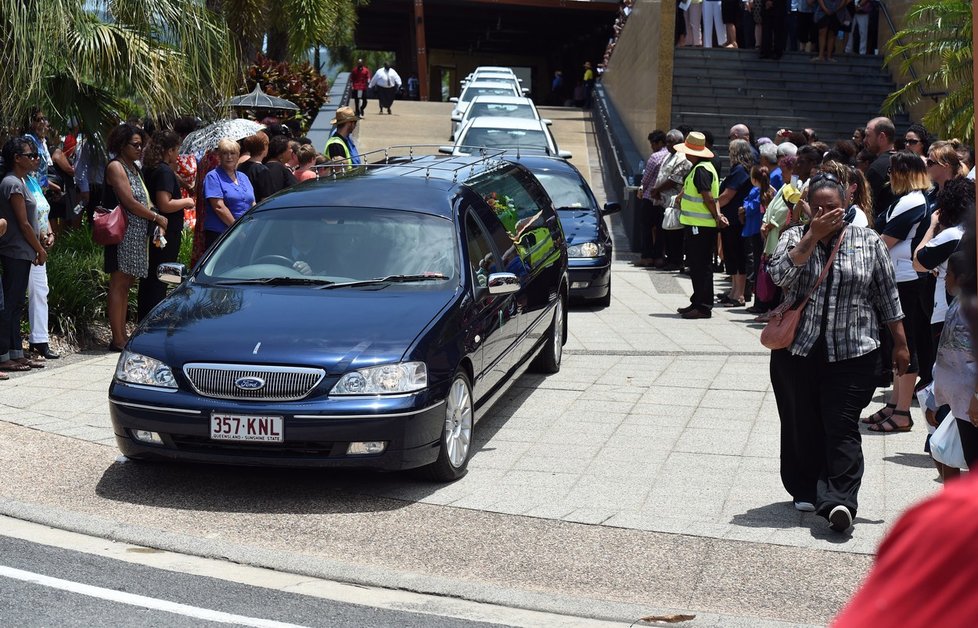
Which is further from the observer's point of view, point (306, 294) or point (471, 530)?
point (306, 294)

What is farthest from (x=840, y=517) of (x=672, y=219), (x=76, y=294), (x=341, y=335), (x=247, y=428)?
(x=672, y=219)

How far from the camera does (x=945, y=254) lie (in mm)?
6949

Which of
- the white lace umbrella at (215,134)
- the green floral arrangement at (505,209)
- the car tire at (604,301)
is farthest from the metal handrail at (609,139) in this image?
the green floral arrangement at (505,209)

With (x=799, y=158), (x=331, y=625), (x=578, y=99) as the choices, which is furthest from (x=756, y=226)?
(x=578, y=99)

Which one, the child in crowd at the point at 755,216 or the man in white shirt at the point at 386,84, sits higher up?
the man in white shirt at the point at 386,84

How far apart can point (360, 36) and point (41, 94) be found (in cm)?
6358

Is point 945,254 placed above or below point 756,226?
above

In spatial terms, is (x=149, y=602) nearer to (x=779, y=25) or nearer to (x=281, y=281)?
(x=281, y=281)

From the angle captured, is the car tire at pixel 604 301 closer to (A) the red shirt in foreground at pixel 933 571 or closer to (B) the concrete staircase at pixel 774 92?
(B) the concrete staircase at pixel 774 92

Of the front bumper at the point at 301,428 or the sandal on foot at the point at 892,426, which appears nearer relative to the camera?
the front bumper at the point at 301,428

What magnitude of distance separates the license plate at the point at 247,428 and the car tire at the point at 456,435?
3.04 feet

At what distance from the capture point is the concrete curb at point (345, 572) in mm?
5379

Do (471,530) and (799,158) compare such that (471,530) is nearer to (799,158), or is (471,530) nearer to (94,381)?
(94,381)

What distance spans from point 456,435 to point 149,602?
2.37m
